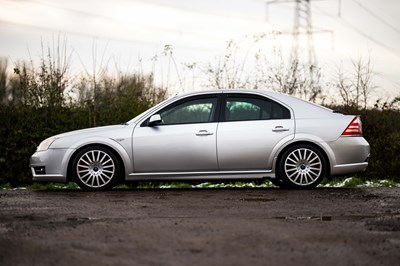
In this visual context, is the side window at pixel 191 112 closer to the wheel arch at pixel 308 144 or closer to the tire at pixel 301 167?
the wheel arch at pixel 308 144

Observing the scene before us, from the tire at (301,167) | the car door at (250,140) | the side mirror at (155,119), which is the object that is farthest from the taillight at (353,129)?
the side mirror at (155,119)

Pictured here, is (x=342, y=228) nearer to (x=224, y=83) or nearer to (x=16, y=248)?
(x=16, y=248)

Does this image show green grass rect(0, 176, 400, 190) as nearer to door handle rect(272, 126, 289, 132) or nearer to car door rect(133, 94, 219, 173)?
car door rect(133, 94, 219, 173)

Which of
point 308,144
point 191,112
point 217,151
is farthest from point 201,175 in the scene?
point 308,144

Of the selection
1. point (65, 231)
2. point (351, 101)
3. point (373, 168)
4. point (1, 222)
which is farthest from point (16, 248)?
point (351, 101)

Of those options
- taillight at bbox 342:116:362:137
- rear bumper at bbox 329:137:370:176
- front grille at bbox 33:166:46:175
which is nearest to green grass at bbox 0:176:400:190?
front grille at bbox 33:166:46:175

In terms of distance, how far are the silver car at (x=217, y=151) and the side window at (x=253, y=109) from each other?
0.02 meters

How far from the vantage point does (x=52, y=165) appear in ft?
37.1

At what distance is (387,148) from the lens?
13.9 metres

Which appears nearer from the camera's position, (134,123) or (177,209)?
(177,209)

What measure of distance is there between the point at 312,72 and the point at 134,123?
19.9ft

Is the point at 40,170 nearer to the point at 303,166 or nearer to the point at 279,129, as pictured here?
the point at 279,129

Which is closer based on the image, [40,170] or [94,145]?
[94,145]

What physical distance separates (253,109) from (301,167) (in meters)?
1.20
